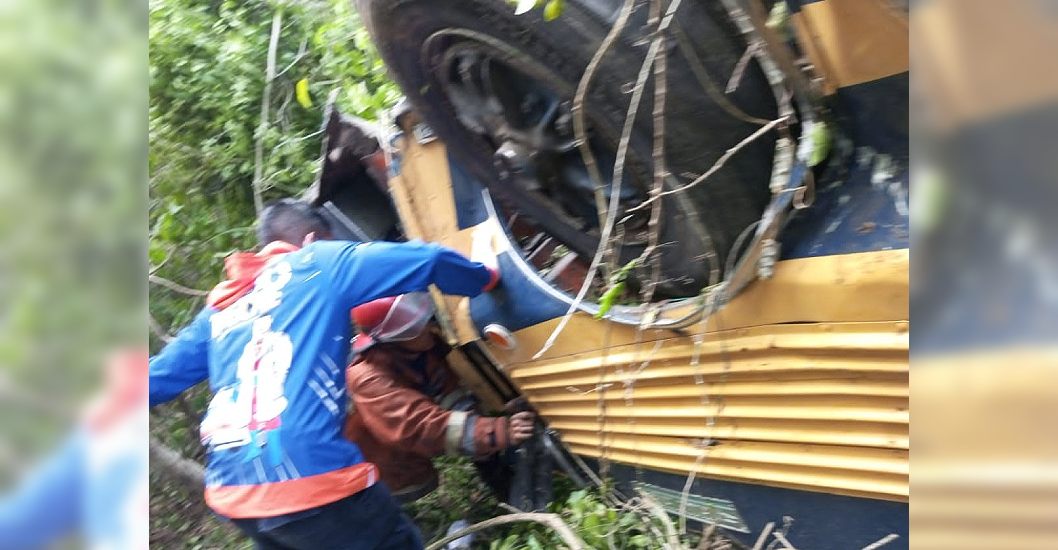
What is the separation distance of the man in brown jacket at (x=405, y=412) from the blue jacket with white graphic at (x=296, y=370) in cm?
32

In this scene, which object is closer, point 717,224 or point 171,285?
point 717,224

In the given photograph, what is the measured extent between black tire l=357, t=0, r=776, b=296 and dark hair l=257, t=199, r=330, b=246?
125 cm

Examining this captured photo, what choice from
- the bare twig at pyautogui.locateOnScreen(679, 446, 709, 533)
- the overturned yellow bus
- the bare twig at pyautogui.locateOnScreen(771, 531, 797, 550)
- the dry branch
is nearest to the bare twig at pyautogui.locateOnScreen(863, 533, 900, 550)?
the overturned yellow bus

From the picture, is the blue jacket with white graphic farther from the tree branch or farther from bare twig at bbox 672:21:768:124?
the tree branch

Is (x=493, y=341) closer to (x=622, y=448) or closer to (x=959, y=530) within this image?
(x=622, y=448)

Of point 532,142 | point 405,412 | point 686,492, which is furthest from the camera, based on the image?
point 405,412

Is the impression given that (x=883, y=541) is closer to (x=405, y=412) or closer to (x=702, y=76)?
(x=702, y=76)

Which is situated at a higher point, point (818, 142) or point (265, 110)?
point (265, 110)

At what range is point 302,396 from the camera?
1.87 metres

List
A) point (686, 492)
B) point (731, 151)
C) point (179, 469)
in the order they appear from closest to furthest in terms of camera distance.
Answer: point (731, 151) < point (686, 492) < point (179, 469)

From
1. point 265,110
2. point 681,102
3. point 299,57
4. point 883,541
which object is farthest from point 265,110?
point 883,541

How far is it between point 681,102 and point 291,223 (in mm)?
1701

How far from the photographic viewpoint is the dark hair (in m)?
2.65

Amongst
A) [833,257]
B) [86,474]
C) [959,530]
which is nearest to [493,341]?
[833,257]
